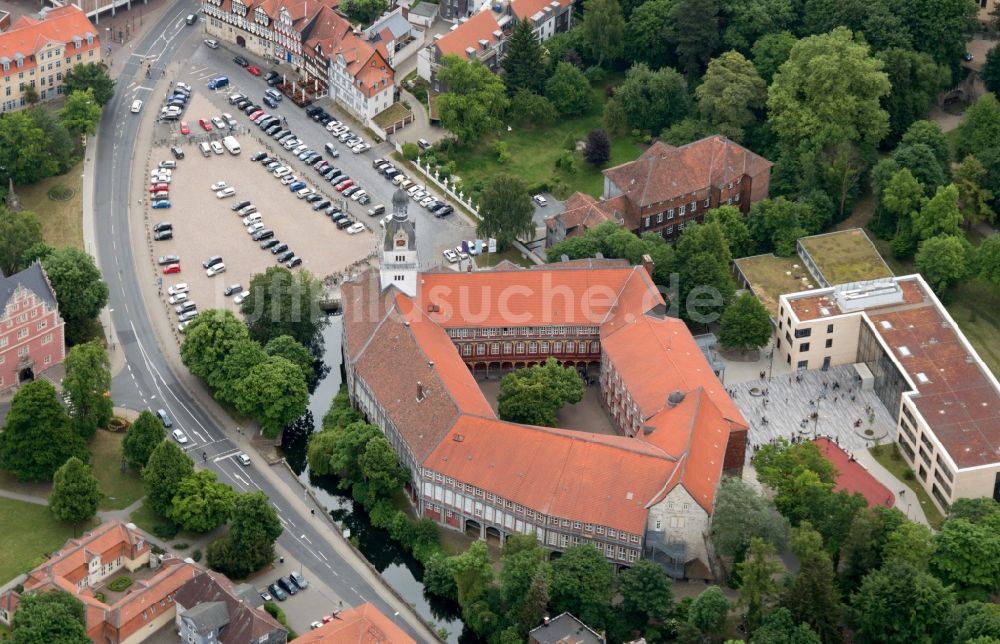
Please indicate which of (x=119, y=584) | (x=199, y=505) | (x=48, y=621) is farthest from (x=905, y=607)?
(x=48, y=621)

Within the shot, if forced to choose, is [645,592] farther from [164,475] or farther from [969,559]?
[164,475]

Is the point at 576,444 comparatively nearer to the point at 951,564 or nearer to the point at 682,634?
the point at 682,634

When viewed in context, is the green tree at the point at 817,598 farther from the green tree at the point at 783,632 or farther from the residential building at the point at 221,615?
the residential building at the point at 221,615

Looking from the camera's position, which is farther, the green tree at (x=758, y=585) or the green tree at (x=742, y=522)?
the green tree at (x=742, y=522)

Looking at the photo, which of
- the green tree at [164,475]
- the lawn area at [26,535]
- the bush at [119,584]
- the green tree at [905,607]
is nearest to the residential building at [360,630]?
the bush at [119,584]

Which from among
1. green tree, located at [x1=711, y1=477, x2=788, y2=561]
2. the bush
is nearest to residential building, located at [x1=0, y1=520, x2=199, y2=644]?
the bush

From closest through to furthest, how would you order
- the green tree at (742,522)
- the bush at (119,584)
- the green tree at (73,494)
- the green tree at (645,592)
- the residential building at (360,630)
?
the residential building at (360,630) < the green tree at (645,592) < the green tree at (742,522) < the bush at (119,584) < the green tree at (73,494)
